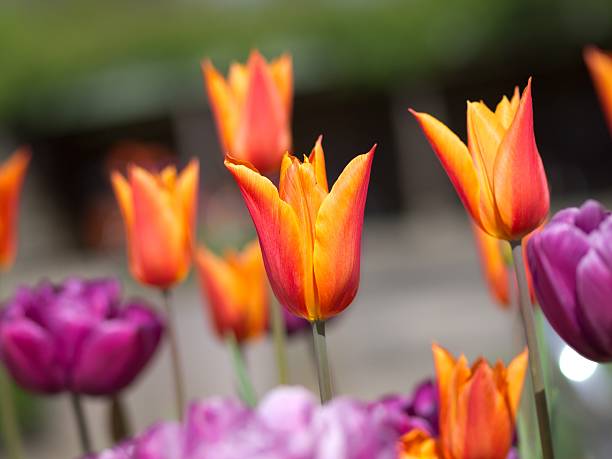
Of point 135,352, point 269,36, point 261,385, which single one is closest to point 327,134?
point 269,36

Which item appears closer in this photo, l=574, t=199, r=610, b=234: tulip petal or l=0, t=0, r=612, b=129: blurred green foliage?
l=574, t=199, r=610, b=234: tulip petal

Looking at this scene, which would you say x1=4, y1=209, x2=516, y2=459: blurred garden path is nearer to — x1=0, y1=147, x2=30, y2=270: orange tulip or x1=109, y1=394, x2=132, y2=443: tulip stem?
x1=0, y1=147, x2=30, y2=270: orange tulip

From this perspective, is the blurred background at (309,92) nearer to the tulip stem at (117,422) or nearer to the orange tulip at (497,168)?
the tulip stem at (117,422)

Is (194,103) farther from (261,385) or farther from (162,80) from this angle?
(261,385)

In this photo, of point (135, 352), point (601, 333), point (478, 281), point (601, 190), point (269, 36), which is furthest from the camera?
point (269, 36)

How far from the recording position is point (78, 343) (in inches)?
34.3

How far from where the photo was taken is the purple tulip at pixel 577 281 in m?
0.56

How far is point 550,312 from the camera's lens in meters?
0.59

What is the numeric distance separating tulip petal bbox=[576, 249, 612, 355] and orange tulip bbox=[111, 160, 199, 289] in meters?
0.39

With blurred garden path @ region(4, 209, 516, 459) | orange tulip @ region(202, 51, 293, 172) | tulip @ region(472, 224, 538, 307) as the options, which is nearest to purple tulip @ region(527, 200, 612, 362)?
tulip @ region(472, 224, 538, 307)

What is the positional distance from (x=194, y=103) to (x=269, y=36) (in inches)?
43.0

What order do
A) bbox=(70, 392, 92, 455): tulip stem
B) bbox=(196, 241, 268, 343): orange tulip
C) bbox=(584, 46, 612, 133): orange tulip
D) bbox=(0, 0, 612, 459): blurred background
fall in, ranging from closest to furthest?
bbox=(70, 392, 92, 455): tulip stem
bbox=(584, 46, 612, 133): orange tulip
bbox=(196, 241, 268, 343): orange tulip
bbox=(0, 0, 612, 459): blurred background

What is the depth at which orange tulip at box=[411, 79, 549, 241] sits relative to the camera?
60cm

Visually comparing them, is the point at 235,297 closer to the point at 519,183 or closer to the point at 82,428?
the point at 82,428
